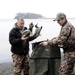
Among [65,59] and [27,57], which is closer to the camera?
[65,59]

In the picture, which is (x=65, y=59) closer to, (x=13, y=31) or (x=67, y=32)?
(x=67, y=32)

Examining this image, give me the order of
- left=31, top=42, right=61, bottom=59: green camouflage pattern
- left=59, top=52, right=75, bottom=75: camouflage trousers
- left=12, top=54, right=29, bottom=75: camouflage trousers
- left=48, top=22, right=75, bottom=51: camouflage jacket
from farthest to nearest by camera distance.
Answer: left=12, top=54, right=29, bottom=75: camouflage trousers
left=31, top=42, right=61, bottom=59: green camouflage pattern
left=59, top=52, right=75, bottom=75: camouflage trousers
left=48, top=22, right=75, bottom=51: camouflage jacket

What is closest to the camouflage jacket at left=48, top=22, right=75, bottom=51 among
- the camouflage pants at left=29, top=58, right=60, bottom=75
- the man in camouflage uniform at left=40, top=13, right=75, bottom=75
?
the man in camouflage uniform at left=40, top=13, right=75, bottom=75

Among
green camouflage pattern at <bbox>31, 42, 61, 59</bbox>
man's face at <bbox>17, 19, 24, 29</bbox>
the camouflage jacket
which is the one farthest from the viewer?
man's face at <bbox>17, 19, 24, 29</bbox>

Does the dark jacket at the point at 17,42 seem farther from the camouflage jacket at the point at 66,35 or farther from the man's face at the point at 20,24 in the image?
the camouflage jacket at the point at 66,35

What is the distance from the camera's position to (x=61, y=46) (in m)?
7.81

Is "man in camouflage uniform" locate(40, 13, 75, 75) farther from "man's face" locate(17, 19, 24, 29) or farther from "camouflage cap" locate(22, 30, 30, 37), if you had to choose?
"man's face" locate(17, 19, 24, 29)

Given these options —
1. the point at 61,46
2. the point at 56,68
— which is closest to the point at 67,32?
the point at 61,46

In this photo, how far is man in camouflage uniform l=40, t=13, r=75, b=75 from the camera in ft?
25.0

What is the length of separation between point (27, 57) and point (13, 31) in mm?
745

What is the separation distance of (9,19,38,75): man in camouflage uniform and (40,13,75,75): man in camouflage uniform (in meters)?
0.65

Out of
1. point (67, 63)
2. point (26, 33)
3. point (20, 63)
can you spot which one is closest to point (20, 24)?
point (26, 33)

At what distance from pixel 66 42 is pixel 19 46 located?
4.19ft

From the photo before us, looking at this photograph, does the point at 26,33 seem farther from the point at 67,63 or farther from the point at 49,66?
the point at 67,63
